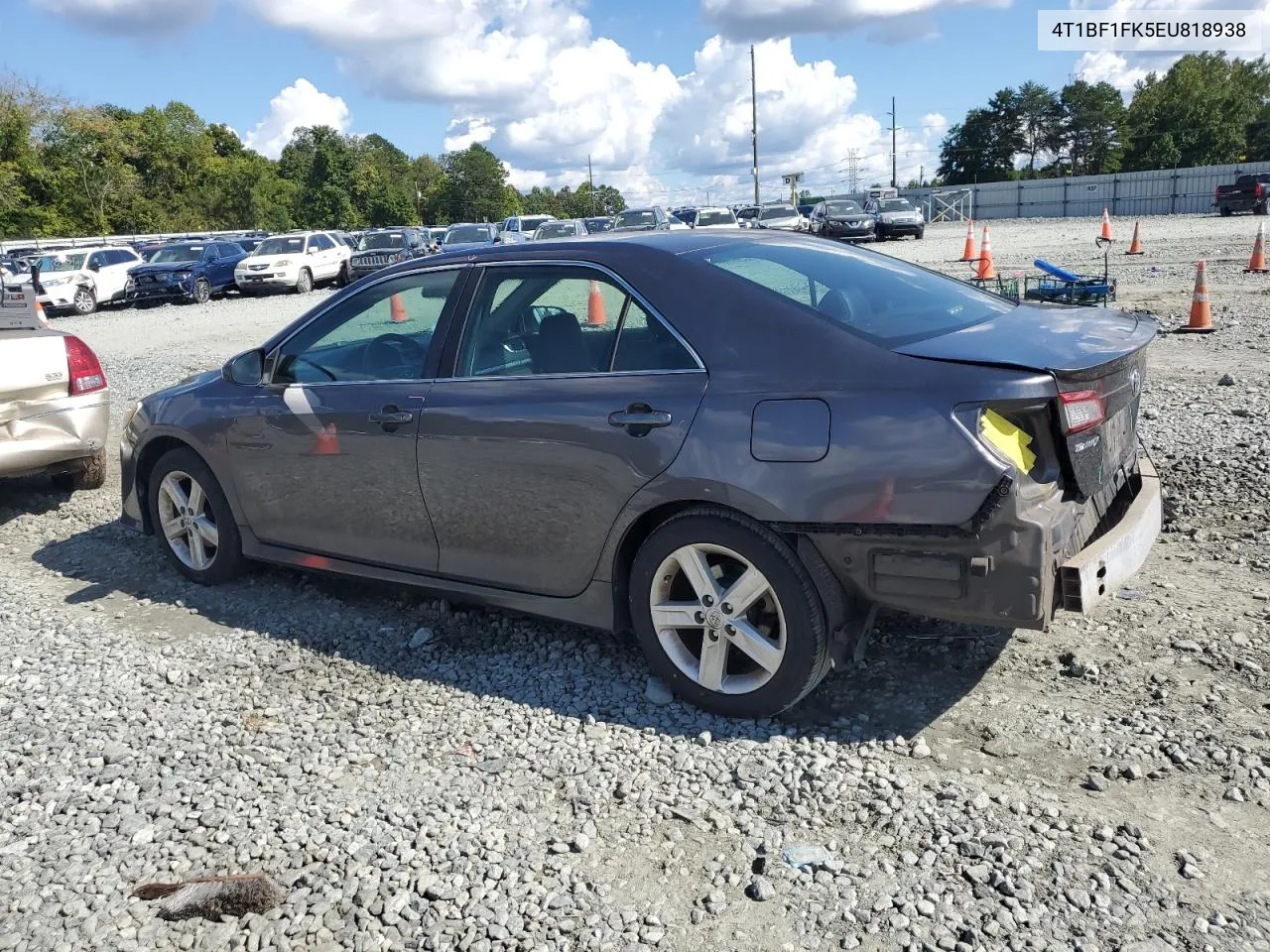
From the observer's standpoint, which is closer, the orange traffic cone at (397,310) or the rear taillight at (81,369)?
the orange traffic cone at (397,310)

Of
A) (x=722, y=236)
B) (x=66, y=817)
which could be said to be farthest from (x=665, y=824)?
(x=722, y=236)

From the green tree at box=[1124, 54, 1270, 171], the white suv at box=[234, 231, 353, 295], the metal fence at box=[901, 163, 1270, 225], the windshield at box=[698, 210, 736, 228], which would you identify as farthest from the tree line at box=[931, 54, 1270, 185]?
the white suv at box=[234, 231, 353, 295]

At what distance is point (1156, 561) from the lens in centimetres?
482

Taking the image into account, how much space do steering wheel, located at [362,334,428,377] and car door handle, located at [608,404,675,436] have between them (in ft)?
3.55

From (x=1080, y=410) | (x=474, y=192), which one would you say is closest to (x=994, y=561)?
(x=1080, y=410)

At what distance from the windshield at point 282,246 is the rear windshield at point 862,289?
84.6 ft

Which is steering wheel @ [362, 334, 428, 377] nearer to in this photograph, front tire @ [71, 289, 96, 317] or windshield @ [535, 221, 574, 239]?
windshield @ [535, 221, 574, 239]

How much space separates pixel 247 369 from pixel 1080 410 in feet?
12.1

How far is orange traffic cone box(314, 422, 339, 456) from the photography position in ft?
14.9

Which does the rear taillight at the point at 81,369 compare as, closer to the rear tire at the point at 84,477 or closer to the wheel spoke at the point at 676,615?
the rear tire at the point at 84,477

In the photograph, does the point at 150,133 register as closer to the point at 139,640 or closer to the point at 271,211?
the point at 271,211

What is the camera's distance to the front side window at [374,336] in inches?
173

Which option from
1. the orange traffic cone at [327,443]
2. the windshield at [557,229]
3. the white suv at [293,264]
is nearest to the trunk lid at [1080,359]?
the orange traffic cone at [327,443]

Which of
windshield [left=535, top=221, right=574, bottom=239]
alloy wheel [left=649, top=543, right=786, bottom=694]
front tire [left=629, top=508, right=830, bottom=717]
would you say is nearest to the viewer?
front tire [left=629, top=508, right=830, bottom=717]
